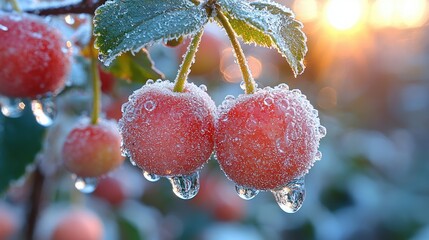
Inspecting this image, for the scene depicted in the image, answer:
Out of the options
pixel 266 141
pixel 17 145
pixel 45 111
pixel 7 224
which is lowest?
pixel 7 224

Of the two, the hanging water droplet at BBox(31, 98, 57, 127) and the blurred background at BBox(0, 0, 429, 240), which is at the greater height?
the hanging water droplet at BBox(31, 98, 57, 127)

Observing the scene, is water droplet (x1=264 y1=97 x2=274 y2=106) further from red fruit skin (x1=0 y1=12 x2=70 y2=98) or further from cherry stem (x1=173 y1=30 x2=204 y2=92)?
red fruit skin (x1=0 y1=12 x2=70 y2=98)

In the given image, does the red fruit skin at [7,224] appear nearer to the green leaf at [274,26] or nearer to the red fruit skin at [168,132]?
the red fruit skin at [168,132]

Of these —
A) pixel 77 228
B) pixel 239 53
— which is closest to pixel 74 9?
pixel 239 53

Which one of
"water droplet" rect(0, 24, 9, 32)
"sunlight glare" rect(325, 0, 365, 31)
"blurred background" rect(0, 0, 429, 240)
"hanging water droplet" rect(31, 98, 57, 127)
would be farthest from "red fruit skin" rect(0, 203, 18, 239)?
"sunlight glare" rect(325, 0, 365, 31)

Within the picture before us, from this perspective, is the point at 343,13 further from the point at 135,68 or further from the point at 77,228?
the point at 135,68

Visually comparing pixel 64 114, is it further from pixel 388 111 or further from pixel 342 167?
pixel 388 111
